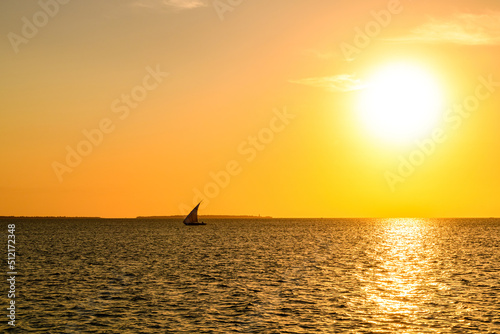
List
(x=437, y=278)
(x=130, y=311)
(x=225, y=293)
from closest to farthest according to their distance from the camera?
(x=130, y=311), (x=225, y=293), (x=437, y=278)

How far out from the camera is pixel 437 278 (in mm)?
68625

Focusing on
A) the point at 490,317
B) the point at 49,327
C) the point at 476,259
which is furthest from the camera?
the point at 476,259

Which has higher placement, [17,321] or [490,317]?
[490,317]

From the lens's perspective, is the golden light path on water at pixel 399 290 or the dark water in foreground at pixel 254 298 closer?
the dark water in foreground at pixel 254 298

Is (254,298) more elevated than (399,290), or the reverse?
(399,290)

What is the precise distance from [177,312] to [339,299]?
16340 millimetres

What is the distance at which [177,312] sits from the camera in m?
45.5

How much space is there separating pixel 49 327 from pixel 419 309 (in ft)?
100

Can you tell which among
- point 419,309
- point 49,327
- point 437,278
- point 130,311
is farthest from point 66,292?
point 437,278

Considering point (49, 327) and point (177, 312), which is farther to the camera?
point (177, 312)

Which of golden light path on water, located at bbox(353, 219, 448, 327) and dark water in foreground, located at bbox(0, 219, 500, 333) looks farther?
golden light path on water, located at bbox(353, 219, 448, 327)

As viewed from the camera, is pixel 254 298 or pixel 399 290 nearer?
pixel 254 298

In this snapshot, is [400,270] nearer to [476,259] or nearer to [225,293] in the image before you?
[476,259]

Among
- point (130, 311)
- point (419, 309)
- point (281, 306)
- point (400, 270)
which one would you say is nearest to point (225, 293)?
point (281, 306)
